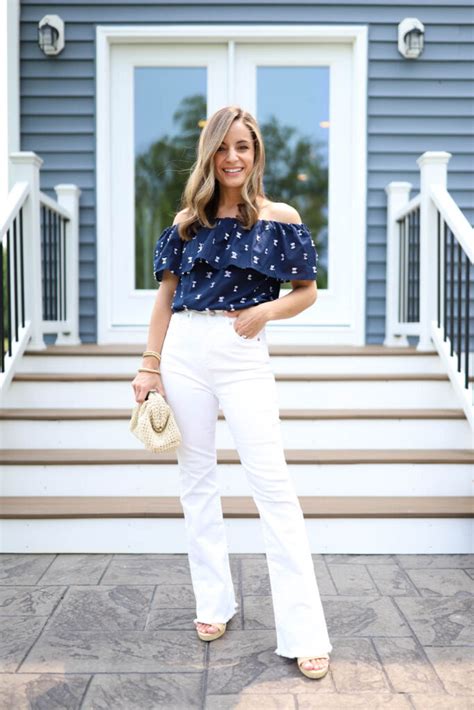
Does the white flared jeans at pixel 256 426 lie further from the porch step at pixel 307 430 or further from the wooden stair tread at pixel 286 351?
the wooden stair tread at pixel 286 351

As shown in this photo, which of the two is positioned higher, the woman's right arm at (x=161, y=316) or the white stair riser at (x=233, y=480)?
the woman's right arm at (x=161, y=316)

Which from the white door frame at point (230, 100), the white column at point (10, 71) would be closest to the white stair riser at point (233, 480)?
the white door frame at point (230, 100)

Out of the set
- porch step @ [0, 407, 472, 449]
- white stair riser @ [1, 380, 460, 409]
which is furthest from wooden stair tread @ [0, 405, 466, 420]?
white stair riser @ [1, 380, 460, 409]

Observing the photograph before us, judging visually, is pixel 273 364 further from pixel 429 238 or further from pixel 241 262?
pixel 241 262

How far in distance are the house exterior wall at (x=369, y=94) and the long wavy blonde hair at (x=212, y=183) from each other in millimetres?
2697

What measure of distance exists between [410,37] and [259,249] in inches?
127

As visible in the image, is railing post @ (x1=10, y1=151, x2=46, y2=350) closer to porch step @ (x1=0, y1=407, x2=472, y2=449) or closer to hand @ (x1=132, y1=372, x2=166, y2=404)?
porch step @ (x1=0, y1=407, x2=472, y2=449)

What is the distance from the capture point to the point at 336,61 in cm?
460

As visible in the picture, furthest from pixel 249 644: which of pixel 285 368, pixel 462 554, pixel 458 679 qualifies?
pixel 285 368

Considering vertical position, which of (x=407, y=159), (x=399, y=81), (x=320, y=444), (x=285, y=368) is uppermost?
(x=399, y=81)

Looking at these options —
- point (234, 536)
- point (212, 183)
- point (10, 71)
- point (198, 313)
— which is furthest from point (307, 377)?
point (10, 71)

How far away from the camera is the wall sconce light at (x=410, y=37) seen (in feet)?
14.5

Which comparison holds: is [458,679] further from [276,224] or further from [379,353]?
[379,353]

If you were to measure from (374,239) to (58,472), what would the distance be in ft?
8.34
